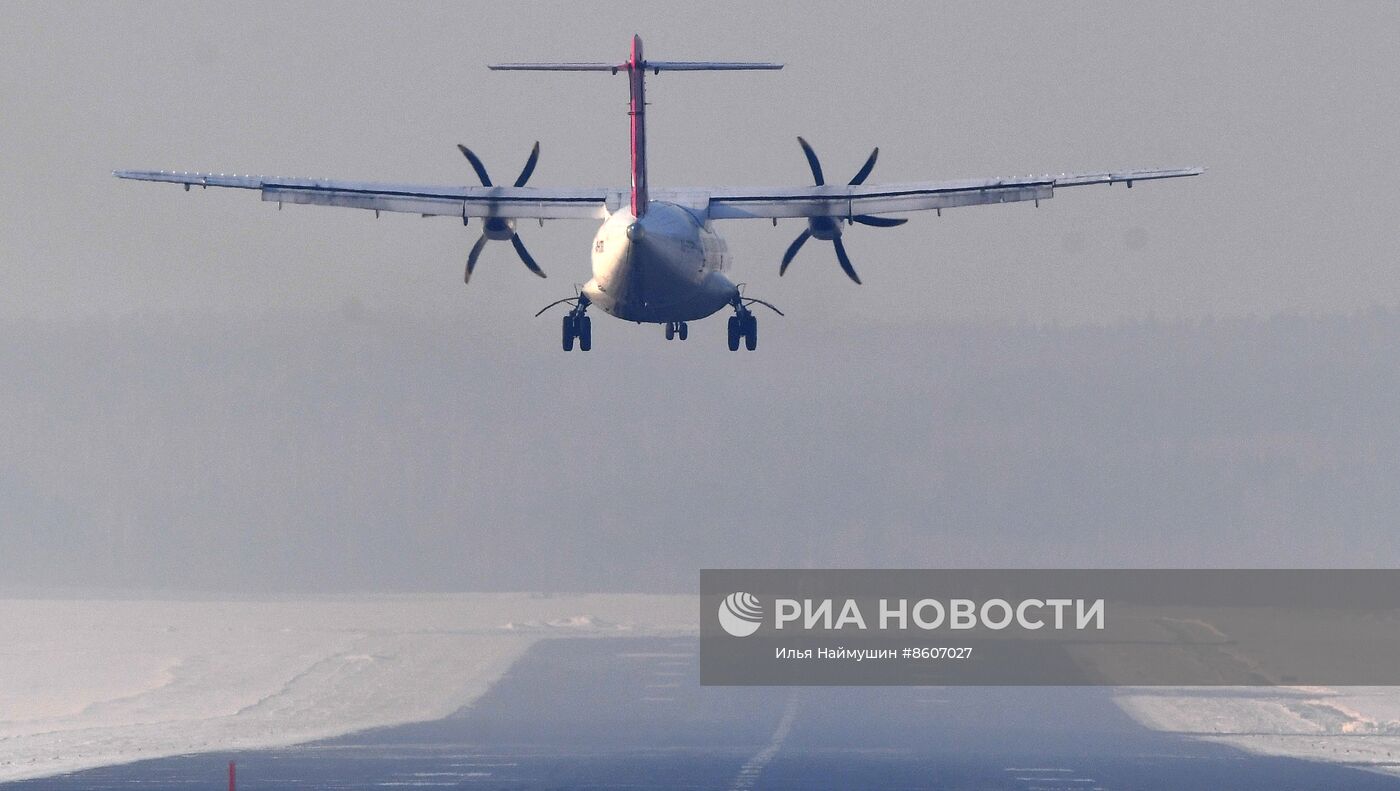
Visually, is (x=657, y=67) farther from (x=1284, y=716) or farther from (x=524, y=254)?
(x=1284, y=716)

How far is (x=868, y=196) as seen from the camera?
7562cm

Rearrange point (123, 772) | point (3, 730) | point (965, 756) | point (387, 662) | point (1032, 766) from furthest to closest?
point (387, 662) → point (3, 730) → point (965, 756) → point (1032, 766) → point (123, 772)

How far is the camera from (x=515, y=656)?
195 metres

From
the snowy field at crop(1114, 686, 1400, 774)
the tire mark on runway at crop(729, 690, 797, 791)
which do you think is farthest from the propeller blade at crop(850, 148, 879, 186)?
the snowy field at crop(1114, 686, 1400, 774)

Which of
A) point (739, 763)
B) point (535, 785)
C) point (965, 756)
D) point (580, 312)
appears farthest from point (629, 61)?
point (965, 756)

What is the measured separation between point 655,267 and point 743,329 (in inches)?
463

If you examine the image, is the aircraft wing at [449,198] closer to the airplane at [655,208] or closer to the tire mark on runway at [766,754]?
the airplane at [655,208]

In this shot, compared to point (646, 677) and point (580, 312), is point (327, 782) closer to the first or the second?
point (580, 312)

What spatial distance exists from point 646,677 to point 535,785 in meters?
71.0

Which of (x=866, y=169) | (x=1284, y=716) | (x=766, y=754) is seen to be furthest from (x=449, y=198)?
(x=1284, y=716)

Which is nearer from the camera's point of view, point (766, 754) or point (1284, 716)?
point (766, 754)

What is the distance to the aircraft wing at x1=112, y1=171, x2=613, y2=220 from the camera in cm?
7388

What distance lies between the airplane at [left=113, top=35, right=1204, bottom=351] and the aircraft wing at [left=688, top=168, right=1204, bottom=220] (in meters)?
0.04

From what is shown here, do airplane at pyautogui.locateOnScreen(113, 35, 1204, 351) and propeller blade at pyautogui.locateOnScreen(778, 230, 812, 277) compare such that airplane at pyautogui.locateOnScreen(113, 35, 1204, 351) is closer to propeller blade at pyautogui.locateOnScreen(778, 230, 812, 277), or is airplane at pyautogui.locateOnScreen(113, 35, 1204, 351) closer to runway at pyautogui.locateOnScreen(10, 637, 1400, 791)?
propeller blade at pyautogui.locateOnScreen(778, 230, 812, 277)
